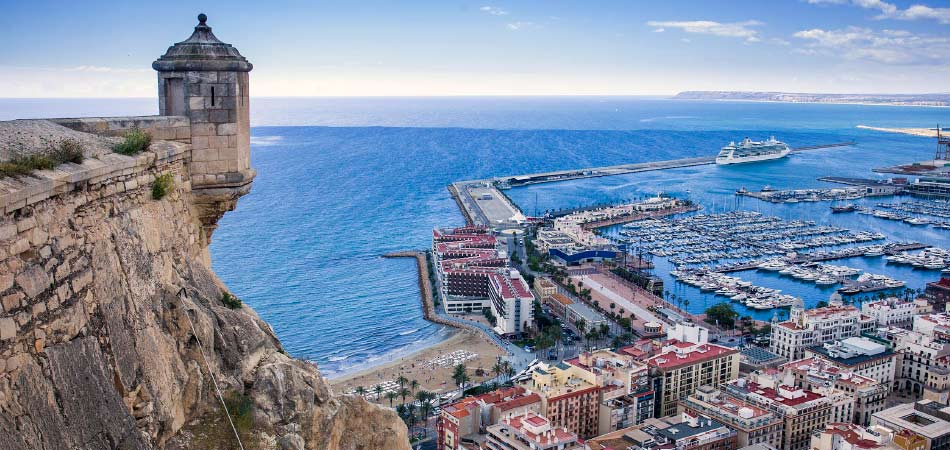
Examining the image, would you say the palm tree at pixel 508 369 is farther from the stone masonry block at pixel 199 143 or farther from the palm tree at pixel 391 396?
the stone masonry block at pixel 199 143

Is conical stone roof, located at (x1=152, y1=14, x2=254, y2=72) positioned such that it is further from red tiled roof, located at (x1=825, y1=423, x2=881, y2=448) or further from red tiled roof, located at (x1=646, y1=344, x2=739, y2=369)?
red tiled roof, located at (x1=646, y1=344, x2=739, y2=369)

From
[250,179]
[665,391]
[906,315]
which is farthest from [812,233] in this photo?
[250,179]

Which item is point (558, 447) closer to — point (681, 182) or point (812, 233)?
point (812, 233)

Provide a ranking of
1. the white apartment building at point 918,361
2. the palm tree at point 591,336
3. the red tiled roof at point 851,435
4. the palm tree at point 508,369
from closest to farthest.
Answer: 1. the red tiled roof at point 851,435
2. the white apartment building at point 918,361
3. the palm tree at point 508,369
4. the palm tree at point 591,336

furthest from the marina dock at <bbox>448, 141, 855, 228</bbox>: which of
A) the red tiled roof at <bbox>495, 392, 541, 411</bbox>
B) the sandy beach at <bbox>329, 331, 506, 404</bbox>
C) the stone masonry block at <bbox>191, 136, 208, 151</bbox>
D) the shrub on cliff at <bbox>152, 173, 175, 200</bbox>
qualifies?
the shrub on cliff at <bbox>152, 173, 175, 200</bbox>

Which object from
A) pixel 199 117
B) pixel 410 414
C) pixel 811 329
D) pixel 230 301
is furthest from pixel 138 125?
pixel 811 329

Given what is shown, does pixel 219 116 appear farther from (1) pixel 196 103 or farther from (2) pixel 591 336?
(2) pixel 591 336

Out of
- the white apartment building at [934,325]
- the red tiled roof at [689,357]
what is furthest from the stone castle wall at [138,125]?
the white apartment building at [934,325]
